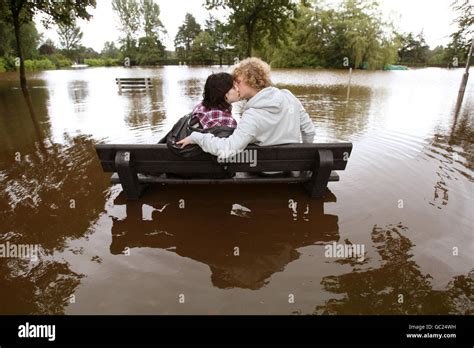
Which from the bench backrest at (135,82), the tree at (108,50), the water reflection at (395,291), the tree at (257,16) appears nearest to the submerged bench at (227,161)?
the water reflection at (395,291)

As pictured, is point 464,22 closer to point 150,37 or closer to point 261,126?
point 261,126

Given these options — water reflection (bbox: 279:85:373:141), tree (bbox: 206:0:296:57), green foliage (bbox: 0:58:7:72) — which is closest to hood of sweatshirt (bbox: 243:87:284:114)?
water reflection (bbox: 279:85:373:141)

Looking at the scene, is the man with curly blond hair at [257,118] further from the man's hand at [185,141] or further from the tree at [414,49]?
the tree at [414,49]

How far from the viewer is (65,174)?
5.14m

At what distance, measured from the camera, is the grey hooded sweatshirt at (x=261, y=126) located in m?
3.19

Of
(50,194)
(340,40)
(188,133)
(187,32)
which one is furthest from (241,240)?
(187,32)

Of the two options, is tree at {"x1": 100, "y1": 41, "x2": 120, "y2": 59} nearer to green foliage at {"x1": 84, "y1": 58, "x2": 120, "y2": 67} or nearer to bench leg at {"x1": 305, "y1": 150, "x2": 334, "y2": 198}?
green foliage at {"x1": 84, "y1": 58, "x2": 120, "y2": 67}

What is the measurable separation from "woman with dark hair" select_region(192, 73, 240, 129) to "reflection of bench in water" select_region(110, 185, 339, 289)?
1.15 meters

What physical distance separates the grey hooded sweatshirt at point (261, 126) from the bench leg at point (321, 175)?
0.41 metres

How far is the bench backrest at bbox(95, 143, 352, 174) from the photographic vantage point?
3498 millimetres

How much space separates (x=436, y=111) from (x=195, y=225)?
10.9 meters
